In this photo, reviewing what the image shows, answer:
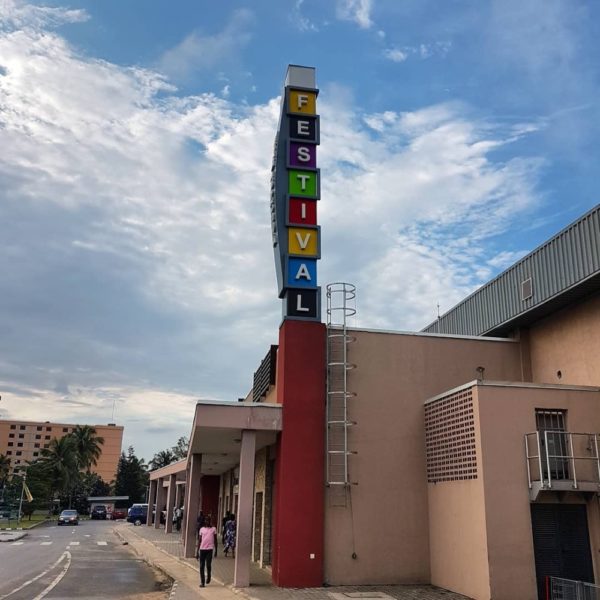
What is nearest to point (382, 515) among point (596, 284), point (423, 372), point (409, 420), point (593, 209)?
point (409, 420)

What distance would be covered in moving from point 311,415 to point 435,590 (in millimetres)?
5769

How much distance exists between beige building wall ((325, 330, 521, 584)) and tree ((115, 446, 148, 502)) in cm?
9350

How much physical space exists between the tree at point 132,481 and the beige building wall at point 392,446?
93.5m

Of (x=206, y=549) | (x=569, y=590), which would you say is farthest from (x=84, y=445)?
(x=569, y=590)

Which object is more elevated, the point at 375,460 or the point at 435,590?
the point at 375,460

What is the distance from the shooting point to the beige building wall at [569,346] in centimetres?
1672

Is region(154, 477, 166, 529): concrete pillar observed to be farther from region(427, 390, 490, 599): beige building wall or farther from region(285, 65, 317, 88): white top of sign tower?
region(285, 65, 317, 88): white top of sign tower

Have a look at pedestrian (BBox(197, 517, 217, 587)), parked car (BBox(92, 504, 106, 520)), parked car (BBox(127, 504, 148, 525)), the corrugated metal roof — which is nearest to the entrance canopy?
pedestrian (BBox(197, 517, 217, 587))

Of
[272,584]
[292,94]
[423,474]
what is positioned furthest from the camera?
[292,94]

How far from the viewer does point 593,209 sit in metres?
15.8

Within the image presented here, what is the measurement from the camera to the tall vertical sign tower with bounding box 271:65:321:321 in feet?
61.1

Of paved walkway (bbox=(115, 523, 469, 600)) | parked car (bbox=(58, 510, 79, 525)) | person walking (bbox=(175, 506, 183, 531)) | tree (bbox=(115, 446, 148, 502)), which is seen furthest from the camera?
tree (bbox=(115, 446, 148, 502))

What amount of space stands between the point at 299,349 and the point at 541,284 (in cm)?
755

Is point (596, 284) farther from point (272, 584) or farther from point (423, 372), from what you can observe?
point (272, 584)
